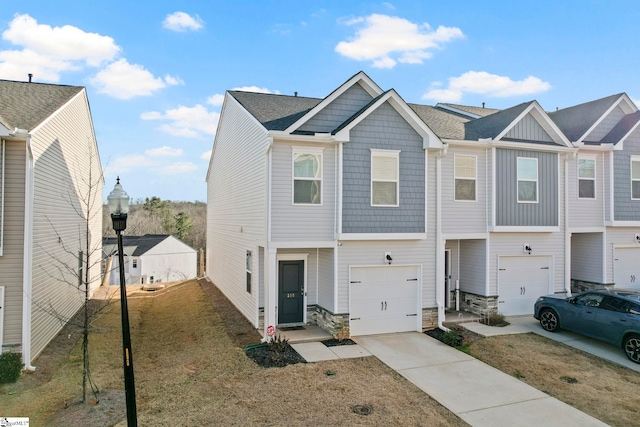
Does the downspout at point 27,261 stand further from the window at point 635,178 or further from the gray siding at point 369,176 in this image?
the window at point 635,178

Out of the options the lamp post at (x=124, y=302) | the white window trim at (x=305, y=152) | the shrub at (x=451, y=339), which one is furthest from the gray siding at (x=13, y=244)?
the shrub at (x=451, y=339)

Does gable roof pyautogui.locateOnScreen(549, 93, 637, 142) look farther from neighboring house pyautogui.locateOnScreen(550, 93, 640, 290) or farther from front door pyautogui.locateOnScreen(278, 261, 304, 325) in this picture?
front door pyautogui.locateOnScreen(278, 261, 304, 325)

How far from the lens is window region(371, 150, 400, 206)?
11438mm

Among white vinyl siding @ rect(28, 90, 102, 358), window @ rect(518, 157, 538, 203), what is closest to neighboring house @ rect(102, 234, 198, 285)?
white vinyl siding @ rect(28, 90, 102, 358)

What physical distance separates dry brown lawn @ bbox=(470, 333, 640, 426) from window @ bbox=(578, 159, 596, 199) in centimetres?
663

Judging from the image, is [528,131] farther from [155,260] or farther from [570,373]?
[155,260]

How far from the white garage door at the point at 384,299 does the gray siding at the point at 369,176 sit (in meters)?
1.42

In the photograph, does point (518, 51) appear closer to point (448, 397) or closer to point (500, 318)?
point (500, 318)

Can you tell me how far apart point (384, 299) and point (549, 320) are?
521cm

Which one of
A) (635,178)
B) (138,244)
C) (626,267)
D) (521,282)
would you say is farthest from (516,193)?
(138,244)

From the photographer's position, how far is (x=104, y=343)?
1129 cm

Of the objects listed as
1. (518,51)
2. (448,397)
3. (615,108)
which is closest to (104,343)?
(448,397)

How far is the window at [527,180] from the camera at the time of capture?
13.3 meters

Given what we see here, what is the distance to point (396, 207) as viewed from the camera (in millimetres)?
11586
